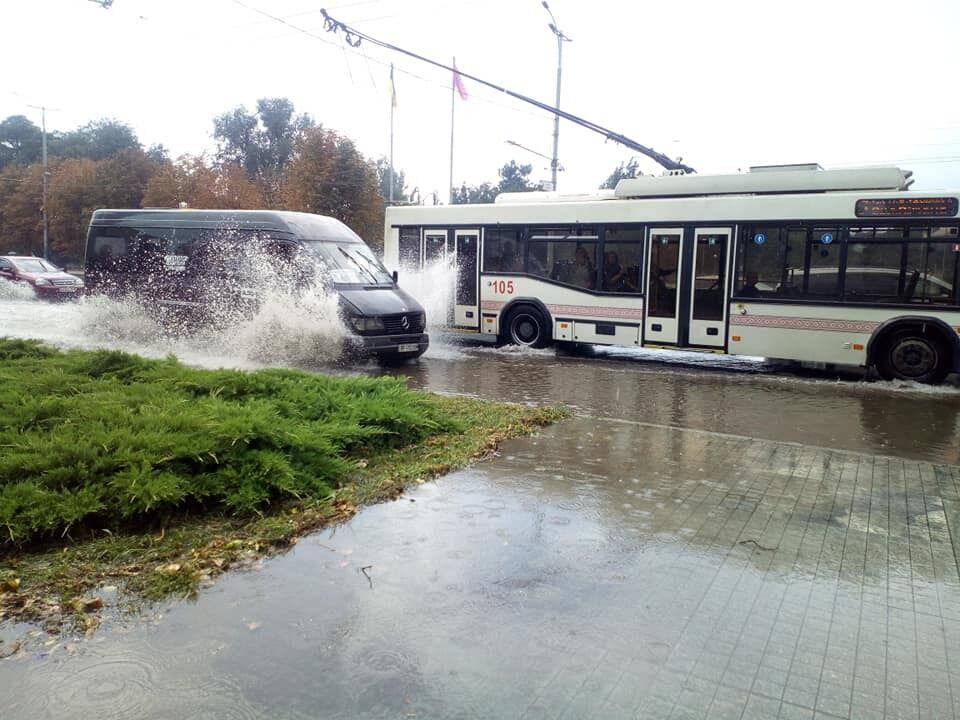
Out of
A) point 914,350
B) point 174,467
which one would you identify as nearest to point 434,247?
point 914,350

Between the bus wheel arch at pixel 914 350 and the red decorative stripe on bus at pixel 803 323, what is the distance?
254mm

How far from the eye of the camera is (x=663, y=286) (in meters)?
14.5

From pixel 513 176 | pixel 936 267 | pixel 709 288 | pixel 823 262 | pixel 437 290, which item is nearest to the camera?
pixel 936 267

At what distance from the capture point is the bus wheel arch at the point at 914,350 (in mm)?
12273

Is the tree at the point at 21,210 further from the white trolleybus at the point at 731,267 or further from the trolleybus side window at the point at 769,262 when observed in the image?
the trolleybus side window at the point at 769,262

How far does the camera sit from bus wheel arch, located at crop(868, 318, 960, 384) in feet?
40.3

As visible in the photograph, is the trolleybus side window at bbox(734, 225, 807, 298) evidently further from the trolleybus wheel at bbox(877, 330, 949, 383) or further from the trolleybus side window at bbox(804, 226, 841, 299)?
the trolleybus wheel at bbox(877, 330, 949, 383)

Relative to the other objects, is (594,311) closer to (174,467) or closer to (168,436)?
(168,436)

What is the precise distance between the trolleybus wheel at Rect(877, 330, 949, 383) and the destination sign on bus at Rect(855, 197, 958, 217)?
1845 millimetres

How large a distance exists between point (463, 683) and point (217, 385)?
4722 millimetres

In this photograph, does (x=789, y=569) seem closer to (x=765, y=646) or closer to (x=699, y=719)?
(x=765, y=646)

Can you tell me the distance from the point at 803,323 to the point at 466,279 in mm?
6890

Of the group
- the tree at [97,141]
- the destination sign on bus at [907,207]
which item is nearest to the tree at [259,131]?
the tree at [97,141]

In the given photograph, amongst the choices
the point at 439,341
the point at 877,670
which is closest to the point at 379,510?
the point at 877,670
